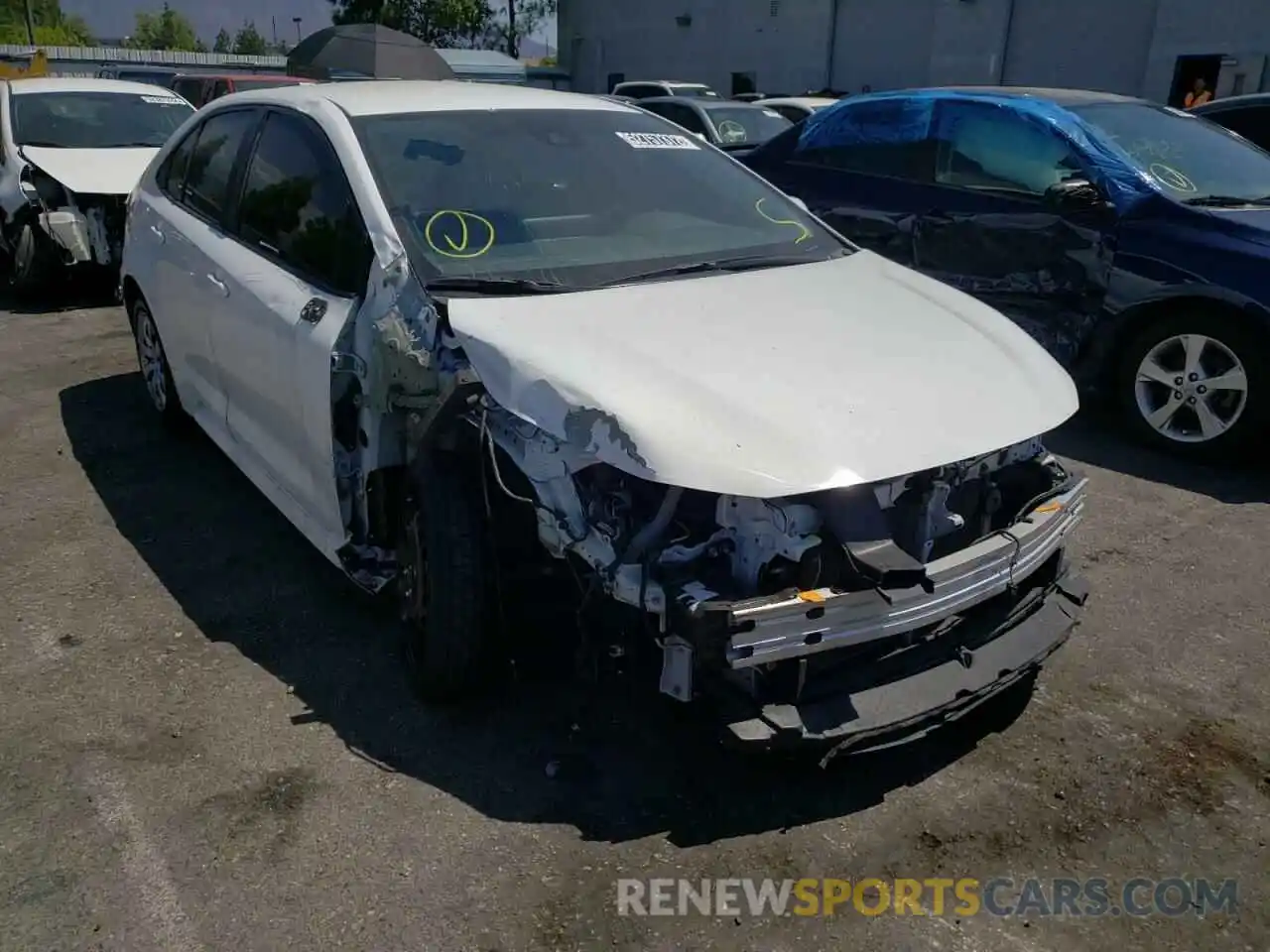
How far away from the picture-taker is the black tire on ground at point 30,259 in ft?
26.5

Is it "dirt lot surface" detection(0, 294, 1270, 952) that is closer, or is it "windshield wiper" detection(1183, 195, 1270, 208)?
"dirt lot surface" detection(0, 294, 1270, 952)

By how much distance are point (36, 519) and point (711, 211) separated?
306 cm

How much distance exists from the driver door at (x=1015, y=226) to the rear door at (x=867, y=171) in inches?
4.3

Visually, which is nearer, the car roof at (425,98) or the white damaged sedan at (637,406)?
the white damaged sedan at (637,406)

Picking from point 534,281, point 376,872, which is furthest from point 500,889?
point 534,281

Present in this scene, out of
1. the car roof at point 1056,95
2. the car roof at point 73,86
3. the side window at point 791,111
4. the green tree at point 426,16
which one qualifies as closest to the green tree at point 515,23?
the green tree at point 426,16

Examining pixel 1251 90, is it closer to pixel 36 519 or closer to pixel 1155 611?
pixel 1155 611

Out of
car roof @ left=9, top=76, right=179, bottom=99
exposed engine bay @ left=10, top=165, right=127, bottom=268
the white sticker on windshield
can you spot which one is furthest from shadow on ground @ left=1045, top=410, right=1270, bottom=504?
car roof @ left=9, top=76, right=179, bottom=99

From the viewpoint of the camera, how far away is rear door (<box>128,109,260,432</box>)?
14.1 feet

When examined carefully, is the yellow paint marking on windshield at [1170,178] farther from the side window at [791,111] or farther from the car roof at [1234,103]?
the side window at [791,111]

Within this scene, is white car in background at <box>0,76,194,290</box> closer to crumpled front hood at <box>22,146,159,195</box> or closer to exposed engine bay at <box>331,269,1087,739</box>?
crumpled front hood at <box>22,146,159,195</box>

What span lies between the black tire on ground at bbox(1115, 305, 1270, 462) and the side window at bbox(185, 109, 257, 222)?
431 cm

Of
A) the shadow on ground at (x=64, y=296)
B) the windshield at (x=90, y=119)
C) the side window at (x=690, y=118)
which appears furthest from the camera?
the side window at (x=690, y=118)

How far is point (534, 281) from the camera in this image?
3.17 metres
